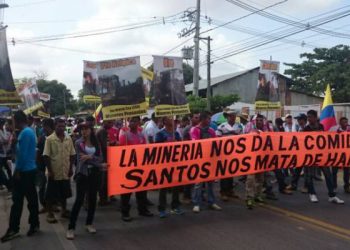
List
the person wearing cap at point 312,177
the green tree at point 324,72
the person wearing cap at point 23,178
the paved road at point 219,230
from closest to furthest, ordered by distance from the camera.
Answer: the paved road at point 219,230, the person wearing cap at point 23,178, the person wearing cap at point 312,177, the green tree at point 324,72

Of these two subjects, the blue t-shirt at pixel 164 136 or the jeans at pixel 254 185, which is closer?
the blue t-shirt at pixel 164 136

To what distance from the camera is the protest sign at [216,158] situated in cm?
790

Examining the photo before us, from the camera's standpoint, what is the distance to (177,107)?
991 cm

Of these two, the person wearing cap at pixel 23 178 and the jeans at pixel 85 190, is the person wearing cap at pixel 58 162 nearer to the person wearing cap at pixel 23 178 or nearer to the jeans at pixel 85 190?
the person wearing cap at pixel 23 178

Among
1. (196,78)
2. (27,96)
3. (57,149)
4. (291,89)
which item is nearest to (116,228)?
(57,149)

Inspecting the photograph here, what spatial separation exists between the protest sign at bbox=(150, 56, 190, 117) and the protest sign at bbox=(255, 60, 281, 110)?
305cm

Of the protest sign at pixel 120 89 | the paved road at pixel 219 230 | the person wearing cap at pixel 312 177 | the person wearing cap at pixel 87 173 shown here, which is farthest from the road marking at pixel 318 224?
the person wearing cap at pixel 87 173

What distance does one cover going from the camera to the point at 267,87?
40.9 feet

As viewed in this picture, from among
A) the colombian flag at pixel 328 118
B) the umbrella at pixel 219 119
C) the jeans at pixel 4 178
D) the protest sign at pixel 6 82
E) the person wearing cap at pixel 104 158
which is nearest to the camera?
the protest sign at pixel 6 82

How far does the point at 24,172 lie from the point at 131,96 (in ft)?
9.15

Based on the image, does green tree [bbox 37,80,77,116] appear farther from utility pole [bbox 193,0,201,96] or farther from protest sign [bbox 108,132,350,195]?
protest sign [bbox 108,132,350,195]

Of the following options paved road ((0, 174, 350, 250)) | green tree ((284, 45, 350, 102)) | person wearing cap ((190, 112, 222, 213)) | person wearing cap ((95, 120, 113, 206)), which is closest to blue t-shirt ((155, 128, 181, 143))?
person wearing cap ((190, 112, 222, 213))

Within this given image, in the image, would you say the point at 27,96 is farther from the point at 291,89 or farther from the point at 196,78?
the point at 291,89

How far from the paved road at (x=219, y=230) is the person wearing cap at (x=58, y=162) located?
49 centimetres
